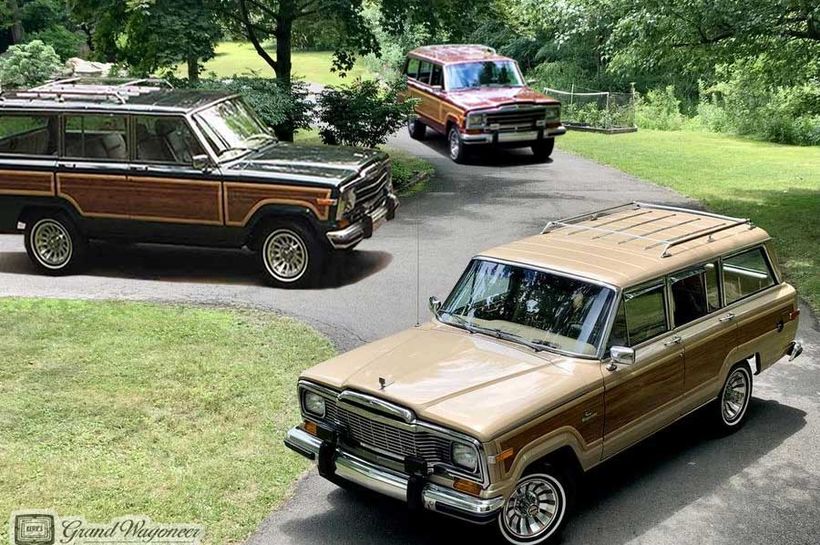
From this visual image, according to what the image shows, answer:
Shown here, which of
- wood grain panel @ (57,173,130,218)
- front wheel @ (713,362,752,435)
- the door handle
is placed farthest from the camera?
wood grain panel @ (57,173,130,218)

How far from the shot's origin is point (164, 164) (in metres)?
11.8

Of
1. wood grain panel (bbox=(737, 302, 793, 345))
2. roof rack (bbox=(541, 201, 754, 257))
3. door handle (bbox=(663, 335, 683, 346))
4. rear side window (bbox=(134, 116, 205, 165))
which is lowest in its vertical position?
wood grain panel (bbox=(737, 302, 793, 345))

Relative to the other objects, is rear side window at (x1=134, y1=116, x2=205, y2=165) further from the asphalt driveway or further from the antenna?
the antenna

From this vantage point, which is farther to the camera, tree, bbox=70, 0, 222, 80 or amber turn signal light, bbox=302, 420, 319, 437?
tree, bbox=70, 0, 222, 80

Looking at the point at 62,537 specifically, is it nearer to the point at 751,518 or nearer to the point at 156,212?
the point at 751,518

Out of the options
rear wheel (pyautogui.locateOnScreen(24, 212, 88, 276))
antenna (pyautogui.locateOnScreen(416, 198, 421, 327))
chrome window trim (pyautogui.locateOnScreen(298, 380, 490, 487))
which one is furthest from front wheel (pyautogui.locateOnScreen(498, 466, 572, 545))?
rear wheel (pyautogui.locateOnScreen(24, 212, 88, 276))

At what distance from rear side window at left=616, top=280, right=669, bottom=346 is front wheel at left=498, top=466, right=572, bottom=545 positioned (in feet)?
4.12

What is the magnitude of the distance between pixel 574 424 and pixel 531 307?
1082 millimetres

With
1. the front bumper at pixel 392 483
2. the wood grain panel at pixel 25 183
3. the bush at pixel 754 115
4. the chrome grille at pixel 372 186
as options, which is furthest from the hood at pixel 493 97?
the front bumper at pixel 392 483

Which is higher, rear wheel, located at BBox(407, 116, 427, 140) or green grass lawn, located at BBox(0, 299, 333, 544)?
rear wheel, located at BBox(407, 116, 427, 140)

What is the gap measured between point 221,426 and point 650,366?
3.49 metres

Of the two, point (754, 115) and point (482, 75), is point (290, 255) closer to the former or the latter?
point (482, 75)

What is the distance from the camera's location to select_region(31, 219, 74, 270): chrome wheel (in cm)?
1220

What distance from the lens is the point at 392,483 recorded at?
586 centimetres
